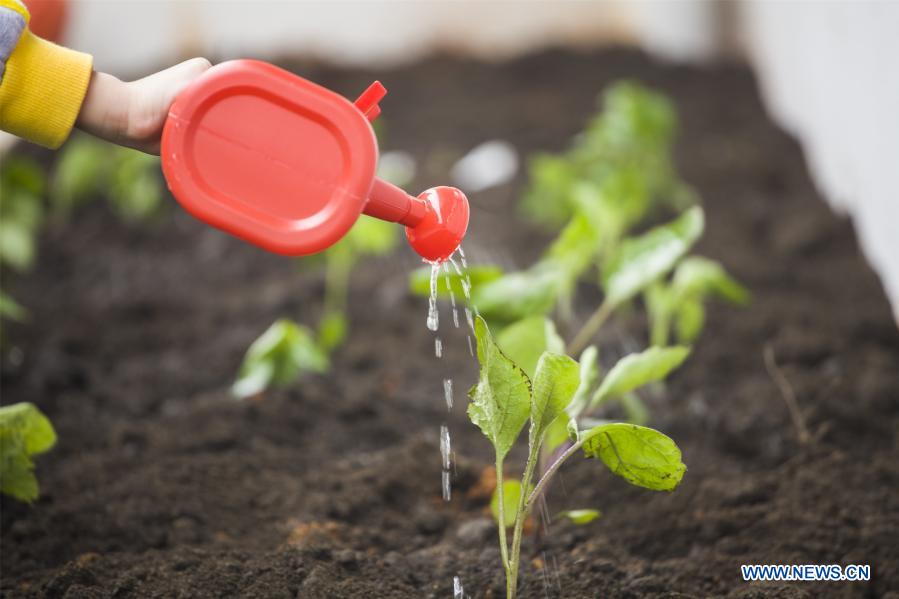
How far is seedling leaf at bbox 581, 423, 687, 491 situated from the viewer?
2.83 ft

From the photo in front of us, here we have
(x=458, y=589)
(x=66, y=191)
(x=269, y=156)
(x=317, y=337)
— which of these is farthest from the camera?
(x=66, y=191)

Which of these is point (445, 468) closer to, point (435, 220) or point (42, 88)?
point (435, 220)

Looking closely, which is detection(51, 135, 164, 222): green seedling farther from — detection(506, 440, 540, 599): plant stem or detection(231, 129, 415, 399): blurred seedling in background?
detection(506, 440, 540, 599): plant stem

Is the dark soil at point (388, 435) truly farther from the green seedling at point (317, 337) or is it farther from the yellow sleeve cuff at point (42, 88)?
the yellow sleeve cuff at point (42, 88)

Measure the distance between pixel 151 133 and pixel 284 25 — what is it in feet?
8.35

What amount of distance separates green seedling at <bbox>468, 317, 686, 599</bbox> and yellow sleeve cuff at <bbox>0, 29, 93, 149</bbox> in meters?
0.42

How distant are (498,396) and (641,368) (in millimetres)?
202

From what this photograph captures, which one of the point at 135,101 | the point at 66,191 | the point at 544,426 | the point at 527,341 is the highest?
the point at 66,191

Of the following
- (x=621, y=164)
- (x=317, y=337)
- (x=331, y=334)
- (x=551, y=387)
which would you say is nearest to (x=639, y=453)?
(x=551, y=387)

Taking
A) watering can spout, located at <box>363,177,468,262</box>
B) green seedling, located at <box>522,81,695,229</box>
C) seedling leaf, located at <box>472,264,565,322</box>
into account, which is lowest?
watering can spout, located at <box>363,177,468,262</box>

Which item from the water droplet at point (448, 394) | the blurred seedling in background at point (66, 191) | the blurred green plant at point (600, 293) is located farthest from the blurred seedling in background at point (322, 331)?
the blurred seedling in background at point (66, 191)

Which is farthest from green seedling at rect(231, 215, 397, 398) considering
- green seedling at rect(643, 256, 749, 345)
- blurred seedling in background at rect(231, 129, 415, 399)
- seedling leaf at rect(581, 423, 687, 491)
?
seedling leaf at rect(581, 423, 687, 491)

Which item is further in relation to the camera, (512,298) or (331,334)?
(331,334)

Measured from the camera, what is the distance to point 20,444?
1.03 metres
